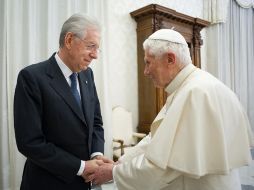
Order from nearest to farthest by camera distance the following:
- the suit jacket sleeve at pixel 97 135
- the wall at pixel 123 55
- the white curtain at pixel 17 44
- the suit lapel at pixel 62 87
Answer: the suit lapel at pixel 62 87
the suit jacket sleeve at pixel 97 135
the white curtain at pixel 17 44
the wall at pixel 123 55

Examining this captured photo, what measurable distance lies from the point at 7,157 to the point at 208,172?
2.75 m

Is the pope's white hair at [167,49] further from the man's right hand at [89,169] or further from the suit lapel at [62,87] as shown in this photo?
the man's right hand at [89,169]

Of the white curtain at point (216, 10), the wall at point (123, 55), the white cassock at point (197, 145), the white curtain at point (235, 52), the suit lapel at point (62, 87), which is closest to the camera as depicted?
the white cassock at point (197, 145)

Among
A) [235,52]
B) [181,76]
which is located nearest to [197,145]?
[181,76]

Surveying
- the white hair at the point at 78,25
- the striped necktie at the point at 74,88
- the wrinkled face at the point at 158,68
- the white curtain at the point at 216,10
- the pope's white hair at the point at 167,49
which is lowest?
the striped necktie at the point at 74,88

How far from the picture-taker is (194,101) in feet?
4.88

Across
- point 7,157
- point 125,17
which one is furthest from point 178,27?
point 7,157

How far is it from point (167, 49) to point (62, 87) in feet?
2.15

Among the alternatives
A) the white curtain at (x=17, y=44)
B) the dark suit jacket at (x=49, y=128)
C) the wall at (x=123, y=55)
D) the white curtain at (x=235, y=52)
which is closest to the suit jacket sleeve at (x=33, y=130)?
the dark suit jacket at (x=49, y=128)

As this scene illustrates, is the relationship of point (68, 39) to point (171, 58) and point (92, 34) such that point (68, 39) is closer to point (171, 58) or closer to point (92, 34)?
point (92, 34)

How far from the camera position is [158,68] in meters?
1.72

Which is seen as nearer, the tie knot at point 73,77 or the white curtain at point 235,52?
the tie knot at point 73,77

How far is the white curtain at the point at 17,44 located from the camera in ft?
11.1

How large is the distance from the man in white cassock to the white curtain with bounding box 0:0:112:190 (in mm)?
2113
